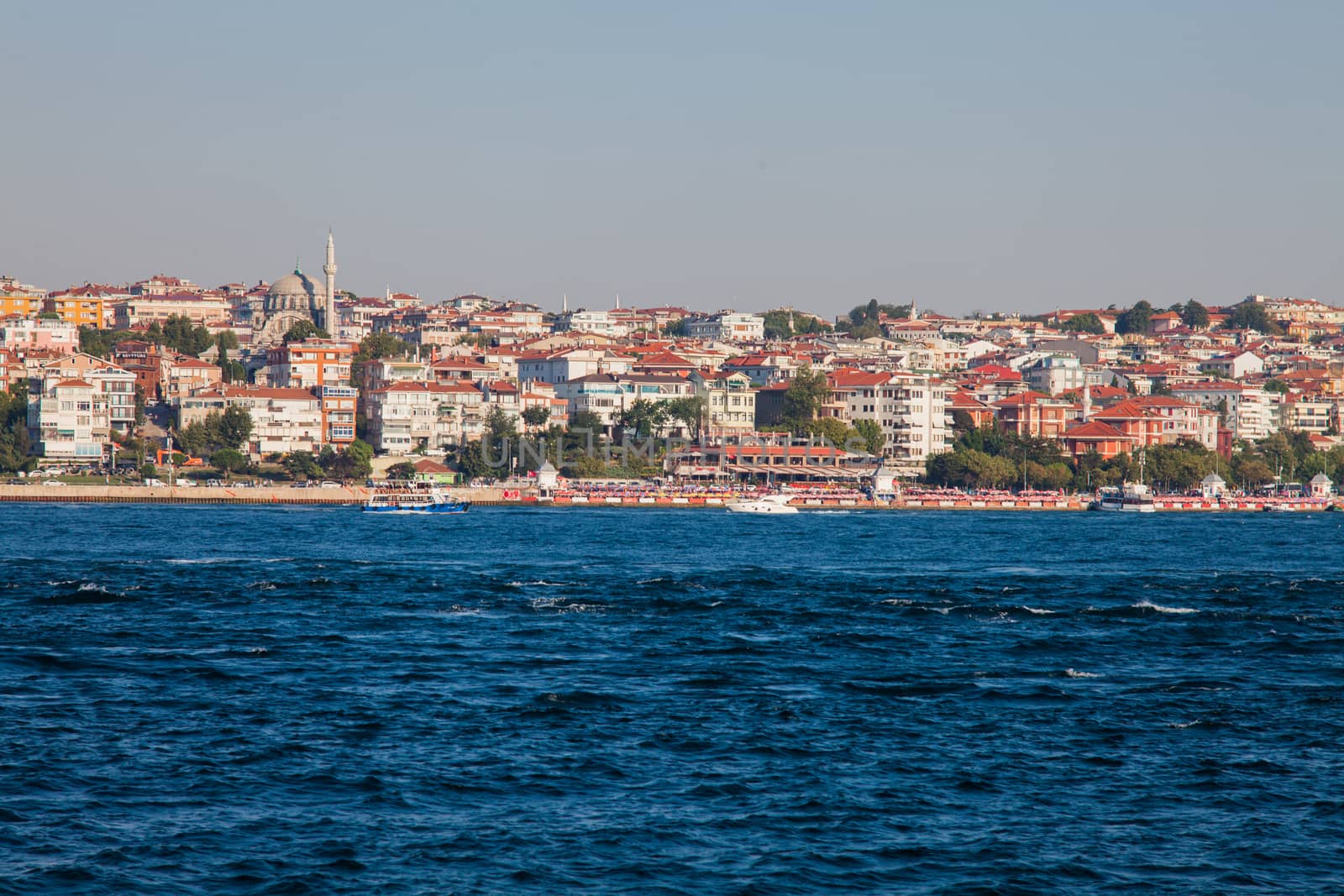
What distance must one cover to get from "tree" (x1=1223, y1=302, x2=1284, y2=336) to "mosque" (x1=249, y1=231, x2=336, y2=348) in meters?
90.3

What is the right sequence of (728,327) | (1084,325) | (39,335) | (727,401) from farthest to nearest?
(1084,325) < (728,327) < (39,335) < (727,401)

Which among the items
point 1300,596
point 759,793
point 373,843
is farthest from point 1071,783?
point 1300,596

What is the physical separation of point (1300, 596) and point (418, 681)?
19.0 meters

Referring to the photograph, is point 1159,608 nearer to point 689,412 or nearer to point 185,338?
point 689,412

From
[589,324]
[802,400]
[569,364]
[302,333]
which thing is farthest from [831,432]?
[589,324]

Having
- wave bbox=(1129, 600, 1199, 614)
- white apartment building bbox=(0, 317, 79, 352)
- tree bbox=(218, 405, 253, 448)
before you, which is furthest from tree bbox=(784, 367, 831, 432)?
wave bbox=(1129, 600, 1199, 614)

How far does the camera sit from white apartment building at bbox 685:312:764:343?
141875 millimetres

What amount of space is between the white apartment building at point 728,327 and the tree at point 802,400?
1611 inches

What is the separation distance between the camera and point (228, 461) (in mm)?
83062

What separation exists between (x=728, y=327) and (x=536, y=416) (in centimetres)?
→ 5149

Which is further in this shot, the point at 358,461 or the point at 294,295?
the point at 294,295

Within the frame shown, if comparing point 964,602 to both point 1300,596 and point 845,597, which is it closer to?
point 845,597

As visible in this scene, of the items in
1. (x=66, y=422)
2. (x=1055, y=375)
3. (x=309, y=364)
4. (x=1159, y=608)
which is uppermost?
(x=1055, y=375)

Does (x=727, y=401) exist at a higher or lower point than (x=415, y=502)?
higher
